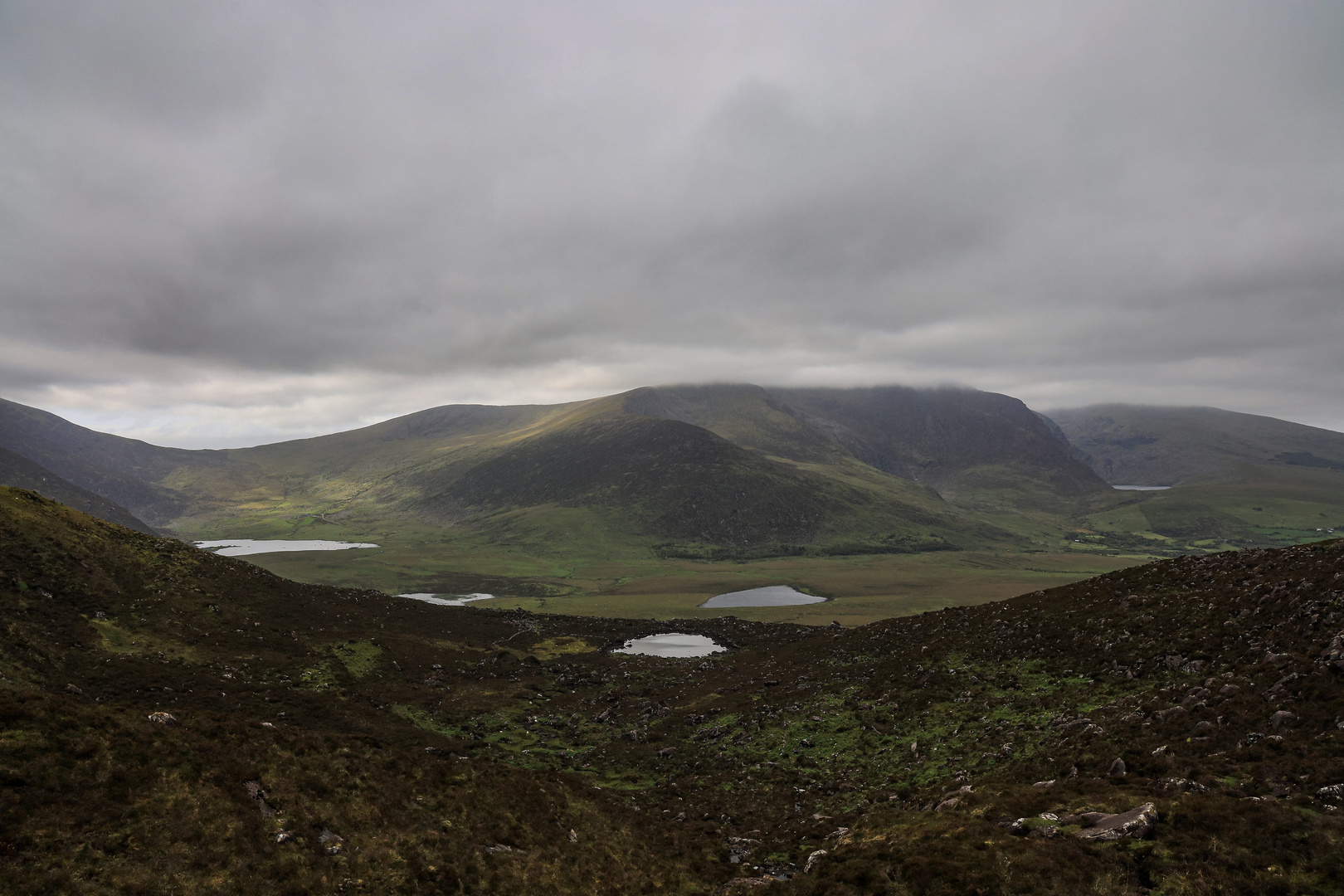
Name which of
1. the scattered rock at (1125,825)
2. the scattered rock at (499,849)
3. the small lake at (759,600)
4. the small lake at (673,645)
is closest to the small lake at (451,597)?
the small lake at (759,600)

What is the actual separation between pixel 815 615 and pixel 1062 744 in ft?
401

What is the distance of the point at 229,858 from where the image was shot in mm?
20359

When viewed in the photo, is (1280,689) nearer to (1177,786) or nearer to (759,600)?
(1177,786)

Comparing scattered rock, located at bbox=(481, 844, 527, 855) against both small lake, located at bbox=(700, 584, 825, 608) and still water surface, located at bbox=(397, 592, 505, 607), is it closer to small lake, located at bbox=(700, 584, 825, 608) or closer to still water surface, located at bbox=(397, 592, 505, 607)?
small lake, located at bbox=(700, 584, 825, 608)

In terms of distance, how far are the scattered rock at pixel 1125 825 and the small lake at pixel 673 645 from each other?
72977mm

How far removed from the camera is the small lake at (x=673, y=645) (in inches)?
3728

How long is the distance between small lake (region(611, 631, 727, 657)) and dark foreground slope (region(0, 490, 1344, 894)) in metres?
28.6

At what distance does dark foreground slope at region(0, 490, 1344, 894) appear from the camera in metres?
19.5

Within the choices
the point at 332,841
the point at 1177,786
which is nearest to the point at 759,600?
the point at 1177,786

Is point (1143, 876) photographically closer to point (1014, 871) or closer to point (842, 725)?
point (1014, 871)

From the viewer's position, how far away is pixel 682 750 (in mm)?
46781

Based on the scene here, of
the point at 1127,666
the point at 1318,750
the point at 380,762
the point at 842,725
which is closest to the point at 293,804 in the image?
the point at 380,762

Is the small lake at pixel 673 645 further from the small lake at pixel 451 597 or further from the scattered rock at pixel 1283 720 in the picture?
the small lake at pixel 451 597

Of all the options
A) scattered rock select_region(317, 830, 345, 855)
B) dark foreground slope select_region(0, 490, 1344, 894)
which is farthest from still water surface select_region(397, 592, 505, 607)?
scattered rock select_region(317, 830, 345, 855)
